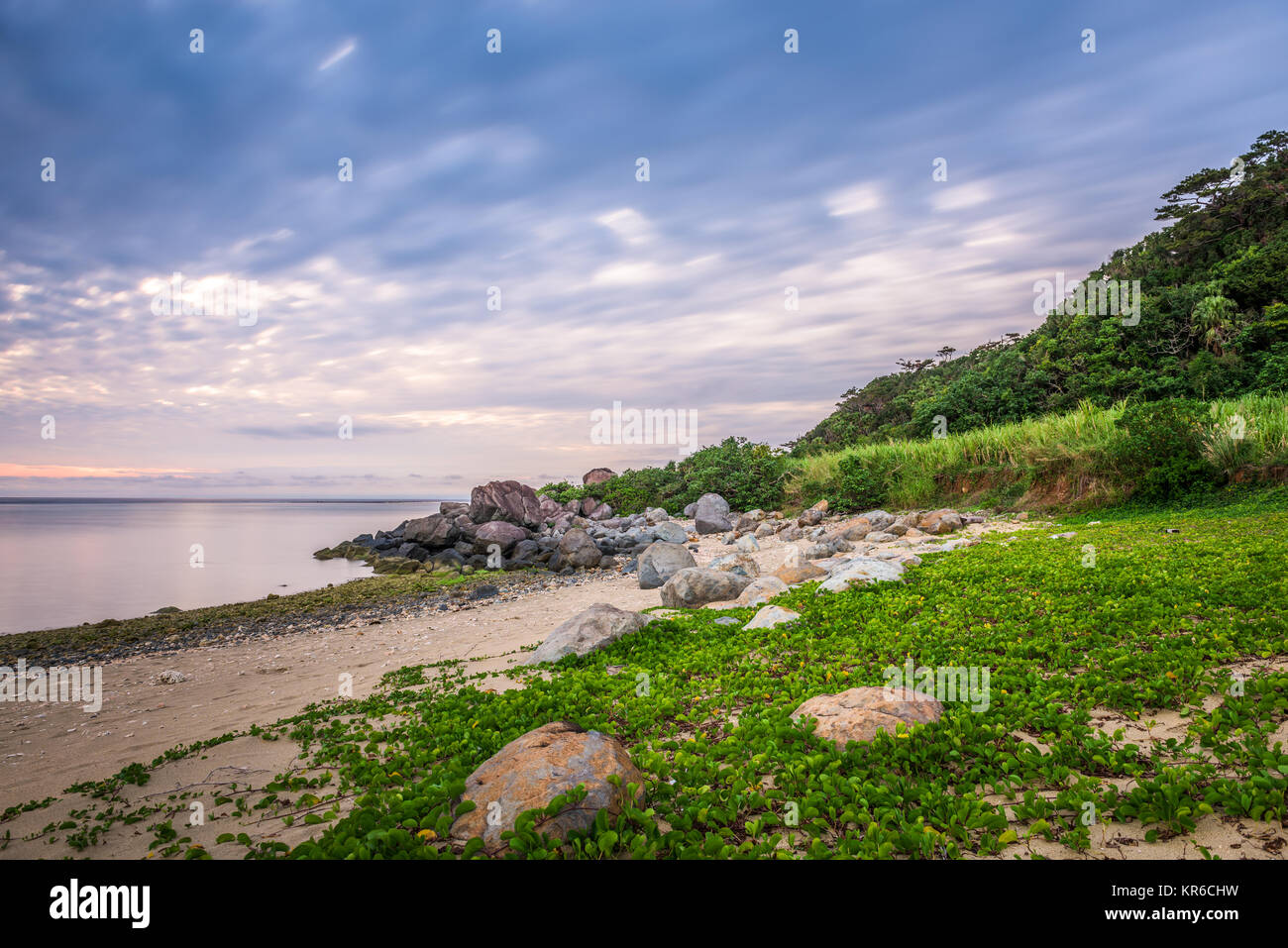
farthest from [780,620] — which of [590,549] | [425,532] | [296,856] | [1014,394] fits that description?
[1014,394]

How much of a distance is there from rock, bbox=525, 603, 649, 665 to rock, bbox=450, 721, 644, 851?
4.12 m

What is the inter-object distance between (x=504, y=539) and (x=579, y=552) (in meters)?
5.03

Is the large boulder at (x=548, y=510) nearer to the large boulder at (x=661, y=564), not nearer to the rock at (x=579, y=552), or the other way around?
the rock at (x=579, y=552)

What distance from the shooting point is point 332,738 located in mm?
5996

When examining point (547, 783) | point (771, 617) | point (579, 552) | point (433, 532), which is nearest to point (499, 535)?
point (433, 532)

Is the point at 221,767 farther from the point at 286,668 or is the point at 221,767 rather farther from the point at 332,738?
the point at 286,668

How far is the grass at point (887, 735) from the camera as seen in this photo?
341cm

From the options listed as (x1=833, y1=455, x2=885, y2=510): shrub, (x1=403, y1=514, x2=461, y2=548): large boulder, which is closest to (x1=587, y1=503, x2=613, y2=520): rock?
(x1=403, y1=514, x2=461, y2=548): large boulder

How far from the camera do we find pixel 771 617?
8.77m

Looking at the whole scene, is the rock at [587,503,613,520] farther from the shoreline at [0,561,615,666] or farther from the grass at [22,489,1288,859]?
the grass at [22,489,1288,859]

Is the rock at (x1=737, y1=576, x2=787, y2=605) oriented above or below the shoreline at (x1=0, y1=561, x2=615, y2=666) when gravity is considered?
above

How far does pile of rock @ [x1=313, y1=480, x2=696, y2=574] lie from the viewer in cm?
2353

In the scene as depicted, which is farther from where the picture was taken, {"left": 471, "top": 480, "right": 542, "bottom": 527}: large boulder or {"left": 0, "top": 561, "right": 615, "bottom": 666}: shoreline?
{"left": 471, "top": 480, "right": 542, "bottom": 527}: large boulder
